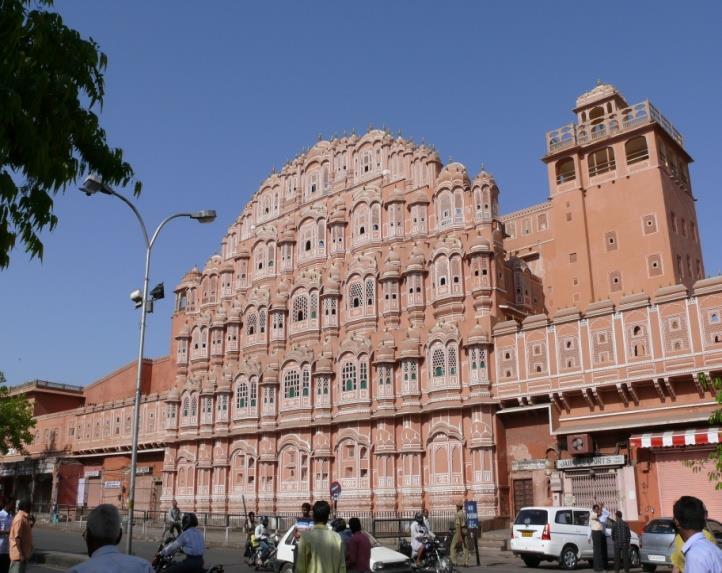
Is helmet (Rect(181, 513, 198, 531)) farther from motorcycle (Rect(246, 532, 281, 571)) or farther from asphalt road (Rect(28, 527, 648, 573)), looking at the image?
asphalt road (Rect(28, 527, 648, 573))

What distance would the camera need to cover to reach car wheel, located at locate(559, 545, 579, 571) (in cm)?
2238

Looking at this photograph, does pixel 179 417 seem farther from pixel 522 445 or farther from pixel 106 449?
pixel 522 445

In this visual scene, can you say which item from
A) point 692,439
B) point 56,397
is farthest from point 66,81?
point 56,397

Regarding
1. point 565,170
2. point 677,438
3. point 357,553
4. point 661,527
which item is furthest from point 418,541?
point 565,170

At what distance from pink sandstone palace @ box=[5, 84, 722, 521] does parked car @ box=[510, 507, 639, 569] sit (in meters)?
9.72

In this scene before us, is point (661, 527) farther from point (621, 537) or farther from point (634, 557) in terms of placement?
point (634, 557)

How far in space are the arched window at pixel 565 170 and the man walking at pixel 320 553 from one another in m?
40.0

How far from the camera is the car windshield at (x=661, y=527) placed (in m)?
20.5

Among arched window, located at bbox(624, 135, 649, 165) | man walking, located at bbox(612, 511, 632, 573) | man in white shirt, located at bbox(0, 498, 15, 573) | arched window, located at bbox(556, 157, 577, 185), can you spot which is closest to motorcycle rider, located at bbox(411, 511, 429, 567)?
man walking, located at bbox(612, 511, 632, 573)

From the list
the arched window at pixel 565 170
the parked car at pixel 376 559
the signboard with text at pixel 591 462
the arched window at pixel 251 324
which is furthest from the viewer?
the arched window at pixel 251 324

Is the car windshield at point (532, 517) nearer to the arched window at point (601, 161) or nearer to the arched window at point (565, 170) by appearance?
the arched window at point (601, 161)

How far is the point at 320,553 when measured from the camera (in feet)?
27.6

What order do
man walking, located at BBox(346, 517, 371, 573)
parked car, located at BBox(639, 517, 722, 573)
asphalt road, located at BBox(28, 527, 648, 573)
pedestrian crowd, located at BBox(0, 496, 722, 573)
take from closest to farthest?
pedestrian crowd, located at BBox(0, 496, 722, 573)
man walking, located at BBox(346, 517, 371, 573)
parked car, located at BBox(639, 517, 722, 573)
asphalt road, located at BBox(28, 527, 648, 573)


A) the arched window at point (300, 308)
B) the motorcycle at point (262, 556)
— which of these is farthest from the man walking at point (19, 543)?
the arched window at point (300, 308)
